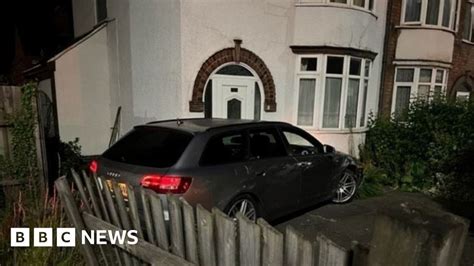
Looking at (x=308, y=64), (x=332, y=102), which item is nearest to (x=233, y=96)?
(x=308, y=64)

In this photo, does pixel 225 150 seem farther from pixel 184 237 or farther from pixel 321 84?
pixel 321 84

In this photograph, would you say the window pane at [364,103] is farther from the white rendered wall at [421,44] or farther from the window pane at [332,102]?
the white rendered wall at [421,44]

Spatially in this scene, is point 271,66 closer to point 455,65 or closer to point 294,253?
point 294,253

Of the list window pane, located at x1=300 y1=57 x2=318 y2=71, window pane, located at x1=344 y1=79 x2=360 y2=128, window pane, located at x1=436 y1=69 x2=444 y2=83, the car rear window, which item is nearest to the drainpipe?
window pane, located at x1=344 y1=79 x2=360 y2=128

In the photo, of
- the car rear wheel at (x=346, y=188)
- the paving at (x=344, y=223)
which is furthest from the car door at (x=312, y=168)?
the car rear wheel at (x=346, y=188)

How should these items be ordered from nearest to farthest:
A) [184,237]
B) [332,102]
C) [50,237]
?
1. [184,237]
2. [50,237]
3. [332,102]

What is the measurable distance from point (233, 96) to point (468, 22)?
35.3 feet

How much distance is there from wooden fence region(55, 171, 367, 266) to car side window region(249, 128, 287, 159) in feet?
7.00

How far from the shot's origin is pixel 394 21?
34.6ft

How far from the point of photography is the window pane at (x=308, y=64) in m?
8.79

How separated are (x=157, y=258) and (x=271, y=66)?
680 cm

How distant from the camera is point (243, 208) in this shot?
13.8ft

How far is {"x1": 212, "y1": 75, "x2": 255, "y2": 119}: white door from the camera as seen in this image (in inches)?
313

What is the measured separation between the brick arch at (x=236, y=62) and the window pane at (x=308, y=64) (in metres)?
1.08
